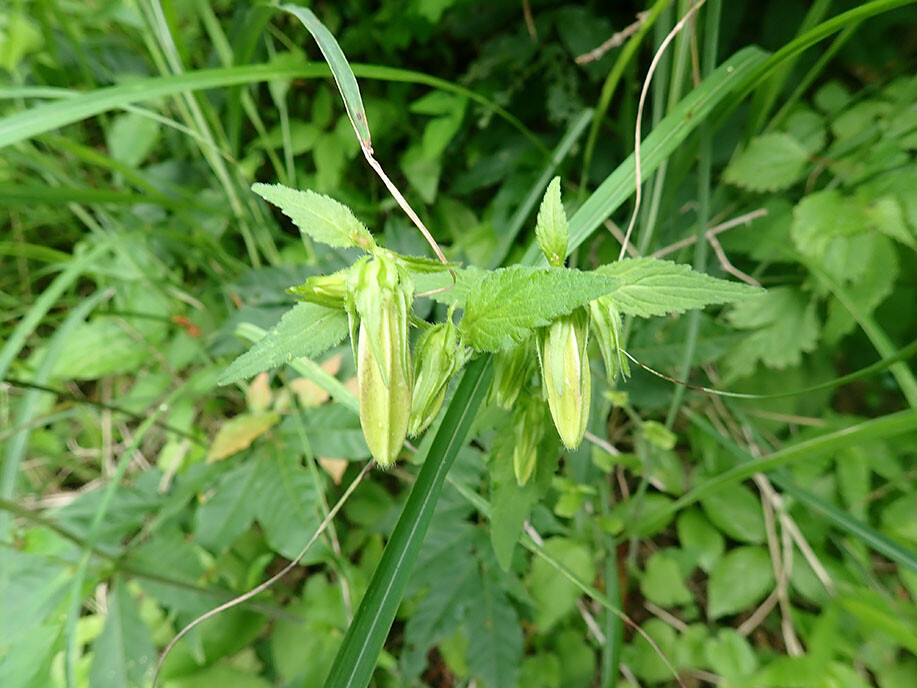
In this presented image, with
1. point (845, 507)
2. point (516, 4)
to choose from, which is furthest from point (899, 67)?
point (845, 507)

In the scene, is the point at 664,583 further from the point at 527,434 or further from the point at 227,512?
the point at 227,512

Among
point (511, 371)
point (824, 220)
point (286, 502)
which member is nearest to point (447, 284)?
point (511, 371)

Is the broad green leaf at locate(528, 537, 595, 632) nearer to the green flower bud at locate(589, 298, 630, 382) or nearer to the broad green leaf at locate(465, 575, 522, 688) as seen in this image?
the broad green leaf at locate(465, 575, 522, 688)

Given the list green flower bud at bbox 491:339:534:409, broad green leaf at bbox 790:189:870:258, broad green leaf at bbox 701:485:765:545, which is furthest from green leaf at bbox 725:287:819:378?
green flower bud at bbox 491:339:534:409

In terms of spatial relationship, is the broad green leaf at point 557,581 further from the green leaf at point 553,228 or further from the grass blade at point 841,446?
the green leaf at point 553,228

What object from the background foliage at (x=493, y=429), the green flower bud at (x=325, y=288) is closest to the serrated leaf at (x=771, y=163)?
the background foliage at (x=493, y=429)

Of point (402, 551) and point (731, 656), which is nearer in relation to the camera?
point (402, 551)
